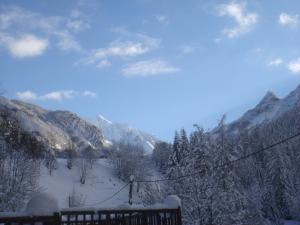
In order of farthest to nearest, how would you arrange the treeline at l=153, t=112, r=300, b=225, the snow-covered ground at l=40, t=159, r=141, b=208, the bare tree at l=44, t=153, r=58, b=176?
the bare tree at l=44, t=153, r=58, b=176 → the snow-covered ground at l=40, t=159, r=141, b=208 → the treeline at l=153, t=112, r=300, b=225

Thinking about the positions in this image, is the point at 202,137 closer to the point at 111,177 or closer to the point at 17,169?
the point at 17,169

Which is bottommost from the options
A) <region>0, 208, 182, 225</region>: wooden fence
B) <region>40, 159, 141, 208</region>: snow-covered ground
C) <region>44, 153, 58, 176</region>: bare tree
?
<region>0, 208, 182, 225</region>: wooden fence

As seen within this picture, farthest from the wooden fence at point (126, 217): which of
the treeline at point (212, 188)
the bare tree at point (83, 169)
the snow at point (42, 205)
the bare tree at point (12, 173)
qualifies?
the bare tree at point (83, 169)

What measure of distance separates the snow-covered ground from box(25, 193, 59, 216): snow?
52324 mm

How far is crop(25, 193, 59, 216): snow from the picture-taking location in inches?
307

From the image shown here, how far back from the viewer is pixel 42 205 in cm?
784

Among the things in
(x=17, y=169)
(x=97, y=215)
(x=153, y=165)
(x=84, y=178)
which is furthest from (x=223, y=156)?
(x=153, y=165)

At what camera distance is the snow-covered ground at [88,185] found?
65625 mm

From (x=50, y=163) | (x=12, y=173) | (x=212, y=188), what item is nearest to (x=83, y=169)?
(x=50, y=163)

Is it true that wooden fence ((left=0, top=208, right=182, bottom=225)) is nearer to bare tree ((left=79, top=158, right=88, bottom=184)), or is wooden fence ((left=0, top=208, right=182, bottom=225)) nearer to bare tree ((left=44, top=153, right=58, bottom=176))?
bare tree ((left=79, top=158, right=88, bottom=184))

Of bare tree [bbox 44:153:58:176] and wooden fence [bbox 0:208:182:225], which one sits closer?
wooden fence [bbox 0:208:182:225]

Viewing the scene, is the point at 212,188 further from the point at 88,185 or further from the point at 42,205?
the point at 88,185

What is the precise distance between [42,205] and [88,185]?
69.3 meters

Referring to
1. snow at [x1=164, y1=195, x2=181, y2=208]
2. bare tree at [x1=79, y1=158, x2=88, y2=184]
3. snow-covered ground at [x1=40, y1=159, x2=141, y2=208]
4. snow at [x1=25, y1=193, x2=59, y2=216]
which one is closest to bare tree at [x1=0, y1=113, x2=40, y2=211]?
snow-covered ground at [x1=40, y1=159, x2=141, y2=208]
